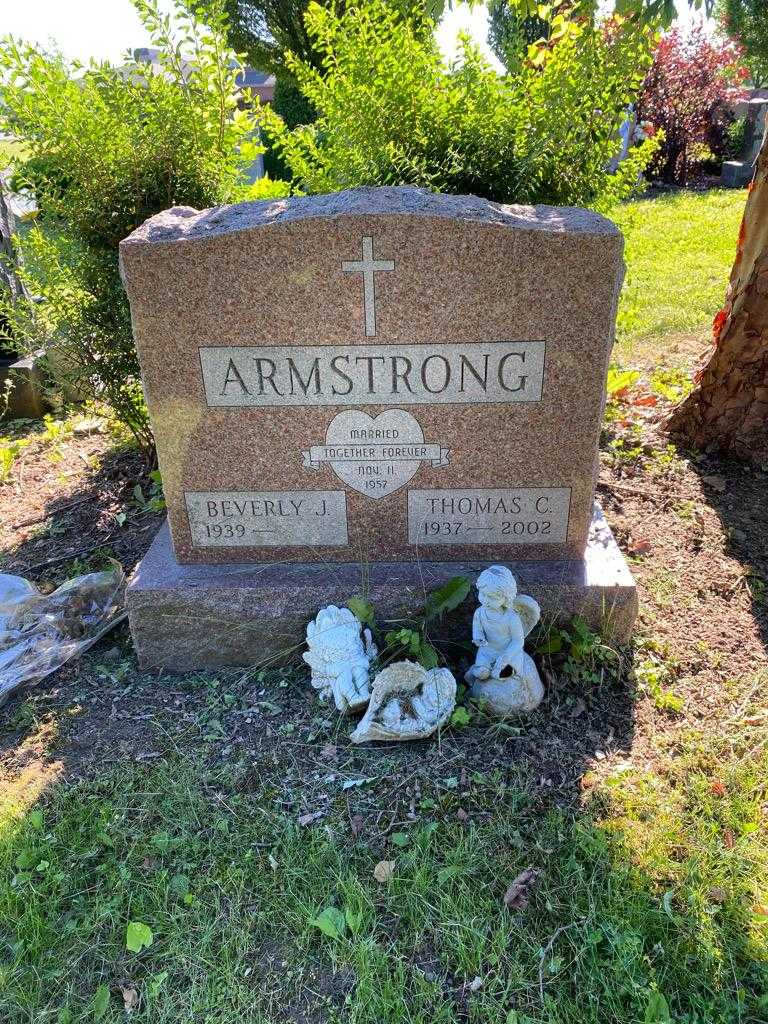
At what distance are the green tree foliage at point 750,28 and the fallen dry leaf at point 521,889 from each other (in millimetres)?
14489

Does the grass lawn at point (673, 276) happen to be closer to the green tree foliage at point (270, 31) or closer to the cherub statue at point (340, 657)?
the cherub statue at point (340, 657)

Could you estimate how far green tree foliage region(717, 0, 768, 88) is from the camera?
1252 cm

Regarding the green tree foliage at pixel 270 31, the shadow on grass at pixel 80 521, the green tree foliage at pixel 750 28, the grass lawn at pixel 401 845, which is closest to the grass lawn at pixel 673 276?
the grass lawn at pixel 401 845

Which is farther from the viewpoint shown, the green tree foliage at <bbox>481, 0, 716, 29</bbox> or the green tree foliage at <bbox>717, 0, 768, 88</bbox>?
the green tree foliage at <bbox>717, 0, 768, 88</bbox>

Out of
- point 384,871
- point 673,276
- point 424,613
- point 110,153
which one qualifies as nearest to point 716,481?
point 424,613

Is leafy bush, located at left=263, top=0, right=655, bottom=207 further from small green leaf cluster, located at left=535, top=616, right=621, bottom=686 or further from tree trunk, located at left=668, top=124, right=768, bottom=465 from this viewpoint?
small green leaf cluster, located at left=535, top=616, right=621, bottom=686

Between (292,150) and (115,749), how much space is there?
10.8 ft

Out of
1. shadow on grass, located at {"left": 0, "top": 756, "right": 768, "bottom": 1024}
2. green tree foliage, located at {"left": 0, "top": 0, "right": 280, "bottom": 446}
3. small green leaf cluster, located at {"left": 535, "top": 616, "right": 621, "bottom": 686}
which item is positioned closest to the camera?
shadow on grass, located at {"left": 0, "top": 756, "right": 768, "bottom": 1024}

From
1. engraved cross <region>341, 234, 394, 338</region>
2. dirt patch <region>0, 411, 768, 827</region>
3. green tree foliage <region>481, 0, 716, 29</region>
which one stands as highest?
green tree foliage <region>481, 0, 716, 29</region>

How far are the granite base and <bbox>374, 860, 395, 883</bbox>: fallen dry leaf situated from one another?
3.14 ft

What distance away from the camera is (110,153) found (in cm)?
347

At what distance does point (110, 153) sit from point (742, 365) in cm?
331

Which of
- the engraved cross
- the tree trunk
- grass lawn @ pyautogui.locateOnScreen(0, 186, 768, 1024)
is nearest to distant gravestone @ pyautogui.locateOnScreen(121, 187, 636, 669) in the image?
the engraved cross

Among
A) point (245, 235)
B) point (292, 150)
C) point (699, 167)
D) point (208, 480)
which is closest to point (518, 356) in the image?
point (245, 235)
